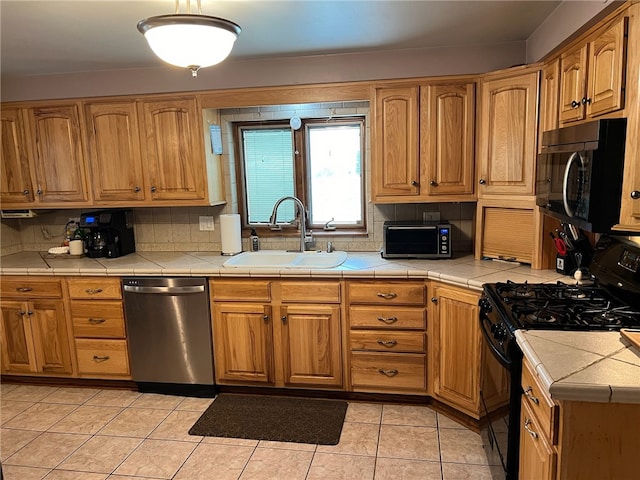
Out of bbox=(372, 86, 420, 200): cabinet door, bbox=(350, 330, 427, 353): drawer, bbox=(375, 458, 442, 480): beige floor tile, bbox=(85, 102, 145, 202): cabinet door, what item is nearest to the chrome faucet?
bbox=(372, 86, 420, 200): cabinet door

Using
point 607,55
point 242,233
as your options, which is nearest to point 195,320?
point 242,233

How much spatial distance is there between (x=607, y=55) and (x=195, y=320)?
2.62 meters

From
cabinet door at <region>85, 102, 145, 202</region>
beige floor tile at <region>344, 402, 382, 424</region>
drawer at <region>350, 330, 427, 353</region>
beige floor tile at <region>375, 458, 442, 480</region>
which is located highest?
cabinet door at <region>85, 102, 145, 202</region>

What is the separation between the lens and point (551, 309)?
1957 millimetres

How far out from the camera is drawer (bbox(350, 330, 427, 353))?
2857 millimetres

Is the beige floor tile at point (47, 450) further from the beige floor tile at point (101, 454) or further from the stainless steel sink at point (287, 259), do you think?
the stainless steel sink at point (287, 259)

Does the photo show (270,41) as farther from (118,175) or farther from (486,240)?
(486,240)

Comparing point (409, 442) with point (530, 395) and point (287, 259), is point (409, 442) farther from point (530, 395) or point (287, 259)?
point (287, 259)

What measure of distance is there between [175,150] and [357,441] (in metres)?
2.24

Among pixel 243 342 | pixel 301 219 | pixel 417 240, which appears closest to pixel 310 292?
pixel 243 342

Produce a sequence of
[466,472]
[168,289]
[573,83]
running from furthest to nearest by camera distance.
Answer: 1. [168,289]
2. [466,472]
3. [573,83]

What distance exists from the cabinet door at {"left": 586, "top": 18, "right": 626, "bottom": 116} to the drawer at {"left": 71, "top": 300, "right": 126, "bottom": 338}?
296 cm

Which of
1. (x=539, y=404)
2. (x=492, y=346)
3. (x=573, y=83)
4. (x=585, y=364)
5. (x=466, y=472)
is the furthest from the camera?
(x=466, y=472)

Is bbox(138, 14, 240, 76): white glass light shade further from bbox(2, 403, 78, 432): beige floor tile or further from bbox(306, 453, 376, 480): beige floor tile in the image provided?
bbox(2, 403, 78, 432): beige floor tile
